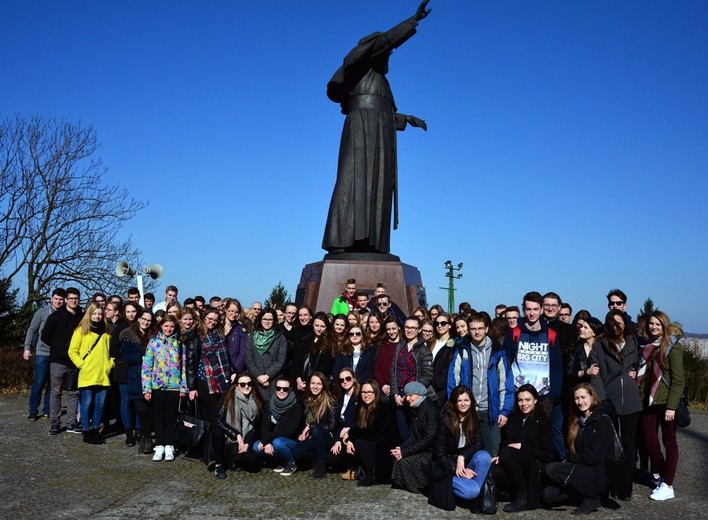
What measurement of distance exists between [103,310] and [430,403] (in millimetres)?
4328

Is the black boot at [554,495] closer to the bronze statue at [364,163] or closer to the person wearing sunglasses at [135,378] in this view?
the person wearing sunglasses at [135,378]

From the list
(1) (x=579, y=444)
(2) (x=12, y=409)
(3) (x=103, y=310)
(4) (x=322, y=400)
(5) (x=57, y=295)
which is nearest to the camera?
(1) (x=579, y=444)

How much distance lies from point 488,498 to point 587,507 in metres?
0.73

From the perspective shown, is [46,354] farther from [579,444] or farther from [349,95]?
[579,444]

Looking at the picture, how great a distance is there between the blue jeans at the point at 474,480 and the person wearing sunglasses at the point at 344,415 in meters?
1.21

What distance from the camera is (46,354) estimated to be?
8922mm

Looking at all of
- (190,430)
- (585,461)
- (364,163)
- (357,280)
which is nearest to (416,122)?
(364,163)

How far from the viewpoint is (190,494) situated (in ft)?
17.8

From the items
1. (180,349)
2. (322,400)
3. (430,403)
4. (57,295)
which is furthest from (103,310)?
(430,403)

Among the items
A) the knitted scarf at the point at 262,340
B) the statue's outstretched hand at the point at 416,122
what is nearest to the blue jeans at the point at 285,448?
the knitted scarf at the point at 262,340

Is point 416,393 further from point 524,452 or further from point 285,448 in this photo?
point 285,448

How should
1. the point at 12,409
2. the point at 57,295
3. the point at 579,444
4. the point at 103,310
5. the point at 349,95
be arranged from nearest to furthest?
the point at 579,444
the point at 103,310
the point at 57,295
the point at 12,409
the point at 349,95

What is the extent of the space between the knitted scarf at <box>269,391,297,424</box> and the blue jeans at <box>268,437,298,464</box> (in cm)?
25

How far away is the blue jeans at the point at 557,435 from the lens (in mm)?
5805
